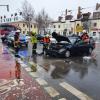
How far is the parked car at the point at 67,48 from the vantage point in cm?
2112

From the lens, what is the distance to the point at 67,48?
69.6 feet

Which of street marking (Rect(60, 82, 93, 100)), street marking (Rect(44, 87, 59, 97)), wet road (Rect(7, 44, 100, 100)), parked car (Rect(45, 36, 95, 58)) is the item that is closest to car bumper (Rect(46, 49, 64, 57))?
parked car (Rect(45, 36, 95, 58))

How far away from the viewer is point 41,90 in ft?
33.6

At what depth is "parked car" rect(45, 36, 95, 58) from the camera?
21125 mm

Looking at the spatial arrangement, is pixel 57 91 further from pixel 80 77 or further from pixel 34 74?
pixel 34 74

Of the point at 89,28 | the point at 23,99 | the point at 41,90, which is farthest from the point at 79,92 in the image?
the point at 89,28

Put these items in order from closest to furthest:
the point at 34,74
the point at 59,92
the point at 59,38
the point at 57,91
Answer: the point at 59,92 < the point at 57,91 < the point at 34,74 < the point at 59,38

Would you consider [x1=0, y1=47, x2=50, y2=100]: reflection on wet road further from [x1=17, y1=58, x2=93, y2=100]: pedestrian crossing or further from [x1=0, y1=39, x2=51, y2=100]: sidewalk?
[x1=17, y1=58, x2=93, y2=100]: pedestrian crossing

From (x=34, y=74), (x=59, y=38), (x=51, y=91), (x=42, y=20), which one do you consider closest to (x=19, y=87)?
(x=51, y=91)

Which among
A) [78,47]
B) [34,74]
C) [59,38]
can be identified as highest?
[59,38]

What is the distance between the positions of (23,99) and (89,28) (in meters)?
77.9

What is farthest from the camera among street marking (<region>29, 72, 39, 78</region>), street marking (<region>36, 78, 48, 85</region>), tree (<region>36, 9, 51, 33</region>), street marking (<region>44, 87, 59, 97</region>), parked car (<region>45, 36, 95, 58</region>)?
tree (<region>36, 9, 51, 33</region>)

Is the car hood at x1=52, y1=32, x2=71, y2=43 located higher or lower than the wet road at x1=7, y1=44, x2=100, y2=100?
higher

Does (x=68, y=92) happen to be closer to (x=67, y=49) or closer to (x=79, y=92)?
(x=79, y=92)
